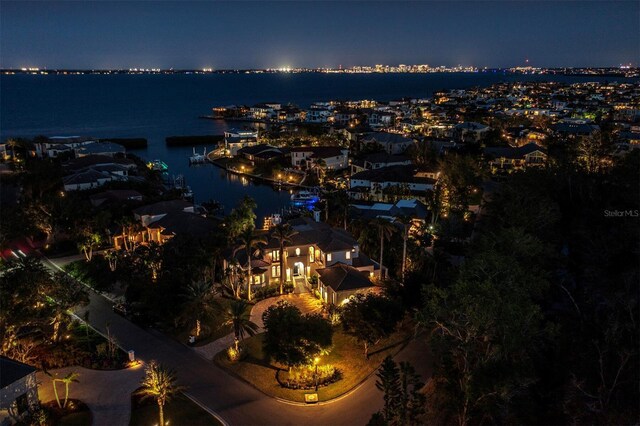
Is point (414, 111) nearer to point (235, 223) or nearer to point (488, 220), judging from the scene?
point (488, 220)

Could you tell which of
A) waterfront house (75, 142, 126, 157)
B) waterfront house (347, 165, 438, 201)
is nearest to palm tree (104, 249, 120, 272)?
waterfront house (347, 165, 438, 201)

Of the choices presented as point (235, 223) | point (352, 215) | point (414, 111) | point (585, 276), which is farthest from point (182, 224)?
point (414, 111)

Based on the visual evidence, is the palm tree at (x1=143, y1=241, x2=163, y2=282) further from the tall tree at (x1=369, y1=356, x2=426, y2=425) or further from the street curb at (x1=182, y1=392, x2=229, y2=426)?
the tall tree at (x1=369, y1=356, x2=426, y2=425)

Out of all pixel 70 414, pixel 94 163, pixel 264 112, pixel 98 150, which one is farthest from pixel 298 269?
pixel 264 112

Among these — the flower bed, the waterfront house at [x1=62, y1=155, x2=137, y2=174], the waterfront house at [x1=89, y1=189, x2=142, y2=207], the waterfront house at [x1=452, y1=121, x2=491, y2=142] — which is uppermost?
the waterfront house at [x1=452, y1=121, x2=491, y2=142]

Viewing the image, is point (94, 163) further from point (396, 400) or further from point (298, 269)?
point (396, 400)

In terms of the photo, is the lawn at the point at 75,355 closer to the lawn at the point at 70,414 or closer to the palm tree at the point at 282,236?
the lawn at the point at 70,414
